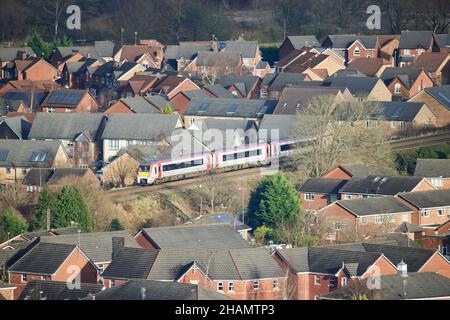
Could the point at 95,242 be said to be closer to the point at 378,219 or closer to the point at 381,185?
the point at 378,219

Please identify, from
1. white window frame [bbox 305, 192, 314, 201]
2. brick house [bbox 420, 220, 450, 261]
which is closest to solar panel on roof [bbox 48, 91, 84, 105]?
white window frame [bbox 305, 192, 314, 201]

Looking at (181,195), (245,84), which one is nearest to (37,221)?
(181,195)

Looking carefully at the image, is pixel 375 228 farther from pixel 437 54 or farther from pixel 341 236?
pixel 437 54

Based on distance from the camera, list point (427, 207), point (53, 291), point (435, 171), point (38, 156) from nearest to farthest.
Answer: point (53, 291)
point (427, 207)
point (435, 171)
point (38, 156)

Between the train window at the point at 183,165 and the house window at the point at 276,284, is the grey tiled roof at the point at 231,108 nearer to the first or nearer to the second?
the train window at the point at 183,165

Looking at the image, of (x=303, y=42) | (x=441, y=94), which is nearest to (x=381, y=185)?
(x=441, y=94)

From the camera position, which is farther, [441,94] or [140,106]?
[140,106]
